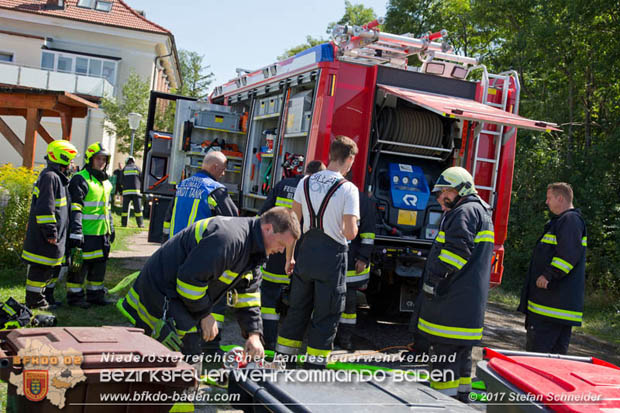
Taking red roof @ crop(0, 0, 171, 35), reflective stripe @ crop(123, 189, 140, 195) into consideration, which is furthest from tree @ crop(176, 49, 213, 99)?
reflective stripe @ crop(123, 189, 140, 195)

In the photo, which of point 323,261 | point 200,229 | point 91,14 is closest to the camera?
point 200,229

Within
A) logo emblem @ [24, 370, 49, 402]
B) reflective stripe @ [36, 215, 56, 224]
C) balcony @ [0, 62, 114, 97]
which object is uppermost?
balcony @ [0, 62, 114, 97]

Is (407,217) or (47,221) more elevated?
(407,217)

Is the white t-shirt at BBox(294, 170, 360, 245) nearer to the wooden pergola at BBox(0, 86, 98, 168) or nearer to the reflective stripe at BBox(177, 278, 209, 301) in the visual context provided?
the reflective stripe at BBox(177, 278, 209, 301)

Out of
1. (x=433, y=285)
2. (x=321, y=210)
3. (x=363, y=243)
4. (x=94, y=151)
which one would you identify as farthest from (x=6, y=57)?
(x=433, y=285)

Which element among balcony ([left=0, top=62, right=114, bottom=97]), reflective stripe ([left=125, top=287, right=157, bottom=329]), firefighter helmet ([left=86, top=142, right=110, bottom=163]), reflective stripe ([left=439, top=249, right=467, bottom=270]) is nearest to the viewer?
reflective stripe ([left=125, top=287, right=157, bottom=329])

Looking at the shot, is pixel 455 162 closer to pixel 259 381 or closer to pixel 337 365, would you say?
pixel 337 365

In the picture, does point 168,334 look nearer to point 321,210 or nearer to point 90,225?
point 321,210

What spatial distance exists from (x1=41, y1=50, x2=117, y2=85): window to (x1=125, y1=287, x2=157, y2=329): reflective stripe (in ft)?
99.7

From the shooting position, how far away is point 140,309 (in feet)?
11.2

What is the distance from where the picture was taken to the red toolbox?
220cm

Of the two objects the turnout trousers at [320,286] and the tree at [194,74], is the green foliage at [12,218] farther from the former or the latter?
the tree at [194,74]

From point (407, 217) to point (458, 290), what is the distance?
248 centimetres

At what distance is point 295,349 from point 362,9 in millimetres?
41777
